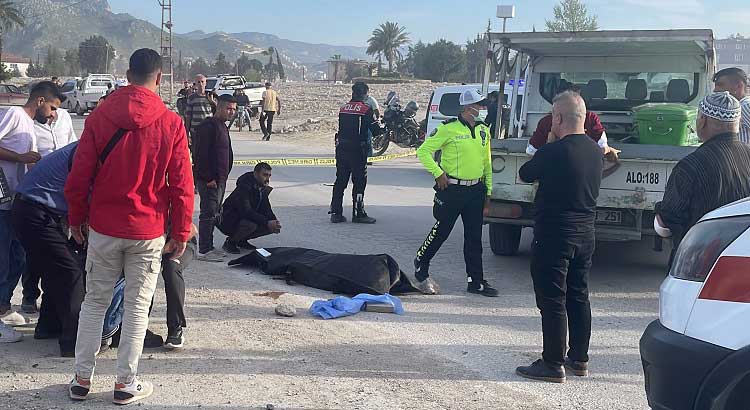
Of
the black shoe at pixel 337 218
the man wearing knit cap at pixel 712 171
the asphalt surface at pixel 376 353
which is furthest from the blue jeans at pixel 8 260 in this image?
the black shoe at pixel 337 218

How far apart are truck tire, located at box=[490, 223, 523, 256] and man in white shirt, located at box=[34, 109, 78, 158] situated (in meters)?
4.43

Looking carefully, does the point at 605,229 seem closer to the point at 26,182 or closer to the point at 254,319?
the point at 254,319

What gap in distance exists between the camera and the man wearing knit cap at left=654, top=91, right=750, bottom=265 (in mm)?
4531

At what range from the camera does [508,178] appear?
7.73 m

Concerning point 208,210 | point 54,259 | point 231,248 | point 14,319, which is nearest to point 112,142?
point 54,259

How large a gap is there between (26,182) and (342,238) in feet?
15.9

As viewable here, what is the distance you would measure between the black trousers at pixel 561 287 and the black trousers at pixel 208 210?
4.10m

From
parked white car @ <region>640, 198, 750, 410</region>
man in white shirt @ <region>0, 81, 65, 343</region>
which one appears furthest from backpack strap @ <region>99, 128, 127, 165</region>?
parked white car @ <region>640, 198, 750, 410</region>

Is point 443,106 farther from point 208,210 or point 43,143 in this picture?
point 43,143

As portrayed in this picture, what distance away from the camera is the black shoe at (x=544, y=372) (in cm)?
488

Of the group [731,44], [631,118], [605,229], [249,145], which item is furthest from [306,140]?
[731,44]

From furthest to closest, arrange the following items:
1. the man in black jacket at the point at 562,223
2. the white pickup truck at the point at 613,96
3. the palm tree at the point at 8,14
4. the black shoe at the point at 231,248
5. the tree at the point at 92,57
A: the tree at the point at 92,57
the palm tree at the point at 8,14
the black shoe at the point at 231,248
the white pickup truck at the point at 613,96
the man in black jacket at the point at 562,223

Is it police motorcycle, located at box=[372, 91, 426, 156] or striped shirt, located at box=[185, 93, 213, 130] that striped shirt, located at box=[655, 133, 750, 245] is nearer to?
striped shirt, located at box=[185, 93, 213, 130]

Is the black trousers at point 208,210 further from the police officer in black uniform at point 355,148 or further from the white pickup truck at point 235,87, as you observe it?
the white pickup truck at point 235,87
